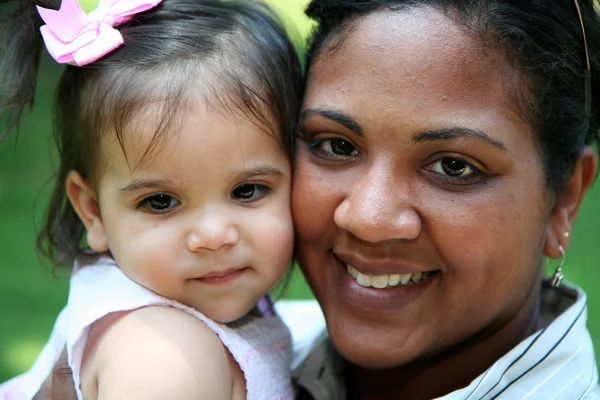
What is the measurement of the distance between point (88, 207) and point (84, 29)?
51 centimetres

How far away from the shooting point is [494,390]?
2.42 meters

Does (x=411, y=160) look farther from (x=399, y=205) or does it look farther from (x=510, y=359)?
(x=510, y=359)

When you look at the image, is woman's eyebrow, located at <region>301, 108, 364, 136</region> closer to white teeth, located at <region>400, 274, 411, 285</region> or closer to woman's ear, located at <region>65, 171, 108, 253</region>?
white teeth, located at <region>400, 274, 411, 285</region>

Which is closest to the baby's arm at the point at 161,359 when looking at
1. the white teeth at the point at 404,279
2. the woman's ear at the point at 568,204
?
the white teeth at the point at 404,279

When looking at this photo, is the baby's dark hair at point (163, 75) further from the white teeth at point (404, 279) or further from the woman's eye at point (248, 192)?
the white teeth at point (404, 279)

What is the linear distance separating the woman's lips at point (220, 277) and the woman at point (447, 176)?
0.24 metres

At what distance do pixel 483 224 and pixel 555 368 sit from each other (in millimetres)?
486

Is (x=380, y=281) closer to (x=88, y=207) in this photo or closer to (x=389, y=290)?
(x=389, y=290)

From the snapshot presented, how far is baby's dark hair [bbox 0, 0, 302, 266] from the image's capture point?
A: 7.79ft

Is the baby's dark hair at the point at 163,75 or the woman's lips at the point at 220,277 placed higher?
the baby's dark hair at the point at 163,75

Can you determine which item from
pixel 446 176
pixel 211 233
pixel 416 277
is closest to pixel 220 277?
pixel 211 233

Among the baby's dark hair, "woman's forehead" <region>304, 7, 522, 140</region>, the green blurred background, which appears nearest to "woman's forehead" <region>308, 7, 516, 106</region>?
"woman's forehead" <region>304, 7, 522, 140</region>

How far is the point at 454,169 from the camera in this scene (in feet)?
7.81

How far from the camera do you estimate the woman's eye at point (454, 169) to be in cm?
238
